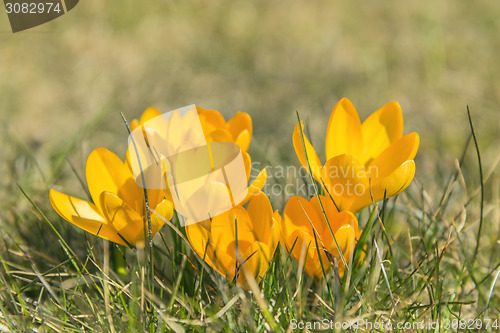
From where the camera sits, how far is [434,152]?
1878 millimetres

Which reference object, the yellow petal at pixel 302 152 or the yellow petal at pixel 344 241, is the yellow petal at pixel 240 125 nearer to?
the yellow petal at pixel 302 152

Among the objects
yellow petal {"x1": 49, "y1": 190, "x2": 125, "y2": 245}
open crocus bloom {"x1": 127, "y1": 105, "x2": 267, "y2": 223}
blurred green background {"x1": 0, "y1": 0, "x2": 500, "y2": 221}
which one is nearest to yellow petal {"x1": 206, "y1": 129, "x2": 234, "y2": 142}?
open crocus bloom {"x1": 127, "y1": 105, "x2": 267, "y2": 223}

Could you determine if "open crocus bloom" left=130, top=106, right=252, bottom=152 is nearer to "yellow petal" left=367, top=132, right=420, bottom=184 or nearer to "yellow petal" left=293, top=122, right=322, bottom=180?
"yellow petal" left=293, top=122, right=322, bottom=180

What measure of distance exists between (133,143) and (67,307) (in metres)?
0.33

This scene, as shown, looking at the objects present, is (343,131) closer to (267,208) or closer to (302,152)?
(302,152)

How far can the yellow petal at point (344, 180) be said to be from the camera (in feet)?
2.60

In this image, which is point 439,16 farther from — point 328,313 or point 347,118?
point 328,313

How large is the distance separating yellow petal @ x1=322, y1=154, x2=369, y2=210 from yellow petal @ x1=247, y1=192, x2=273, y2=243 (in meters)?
0.11

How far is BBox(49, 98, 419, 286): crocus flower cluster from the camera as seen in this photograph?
788 mm

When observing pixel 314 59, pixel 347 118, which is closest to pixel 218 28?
pixel 314 59

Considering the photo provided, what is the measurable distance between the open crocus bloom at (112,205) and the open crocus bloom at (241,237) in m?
0.07

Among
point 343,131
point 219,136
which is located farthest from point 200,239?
point 343,131
